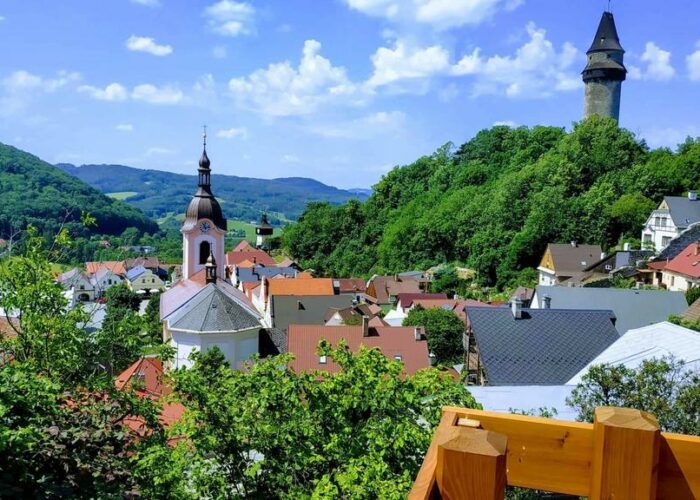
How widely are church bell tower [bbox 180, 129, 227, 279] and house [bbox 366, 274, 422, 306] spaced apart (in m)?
15.4

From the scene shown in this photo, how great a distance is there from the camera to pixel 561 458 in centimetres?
167

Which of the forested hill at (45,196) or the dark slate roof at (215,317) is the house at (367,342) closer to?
the dark slate roof at (215,317)

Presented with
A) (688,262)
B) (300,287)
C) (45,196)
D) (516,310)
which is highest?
(45,196)

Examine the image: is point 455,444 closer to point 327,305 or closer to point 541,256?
point 327,305

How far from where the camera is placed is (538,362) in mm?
18109

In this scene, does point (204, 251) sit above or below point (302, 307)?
above

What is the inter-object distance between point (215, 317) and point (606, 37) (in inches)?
2149

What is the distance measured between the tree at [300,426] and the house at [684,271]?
29776mm

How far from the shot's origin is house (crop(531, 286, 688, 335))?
83.7ft

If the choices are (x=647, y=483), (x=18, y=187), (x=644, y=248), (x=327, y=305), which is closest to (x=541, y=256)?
(x=644, y=248)

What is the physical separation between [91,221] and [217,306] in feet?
67.7

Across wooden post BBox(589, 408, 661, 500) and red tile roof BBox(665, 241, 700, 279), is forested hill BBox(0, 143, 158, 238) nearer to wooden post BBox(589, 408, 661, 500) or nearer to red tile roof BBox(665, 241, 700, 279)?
red tile roof BBox(665, 241, 700, 279)

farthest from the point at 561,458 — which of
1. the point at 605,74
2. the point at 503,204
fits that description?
the point at 605,74

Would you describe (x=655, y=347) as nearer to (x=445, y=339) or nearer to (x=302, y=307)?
(x=445, y=339)
